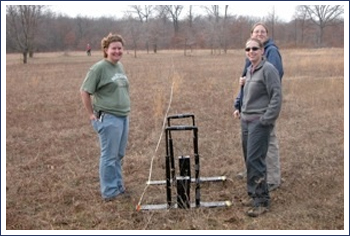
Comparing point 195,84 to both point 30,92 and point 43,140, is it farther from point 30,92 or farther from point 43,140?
point 43,140

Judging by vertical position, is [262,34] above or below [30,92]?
above

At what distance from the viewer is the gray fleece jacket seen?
3189mm

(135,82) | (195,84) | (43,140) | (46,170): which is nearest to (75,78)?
(135,82)

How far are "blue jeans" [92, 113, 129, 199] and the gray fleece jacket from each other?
1.20 m

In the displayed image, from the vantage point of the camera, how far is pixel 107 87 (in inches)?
145

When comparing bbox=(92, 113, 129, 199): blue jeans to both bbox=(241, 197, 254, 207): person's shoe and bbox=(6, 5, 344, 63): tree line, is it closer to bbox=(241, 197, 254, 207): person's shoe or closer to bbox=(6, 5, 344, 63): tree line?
bbox=(241, 197, 254, 207): person's shoe

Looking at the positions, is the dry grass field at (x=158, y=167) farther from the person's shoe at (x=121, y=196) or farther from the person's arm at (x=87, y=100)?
the person's arm at (x=87, y=100)

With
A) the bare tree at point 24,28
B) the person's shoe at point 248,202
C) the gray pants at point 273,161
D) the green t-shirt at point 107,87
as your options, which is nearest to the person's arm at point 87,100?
the green t-shirt at point 107,87

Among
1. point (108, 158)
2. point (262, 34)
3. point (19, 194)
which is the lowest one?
point (19, 194)

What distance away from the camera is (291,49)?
3503 cm

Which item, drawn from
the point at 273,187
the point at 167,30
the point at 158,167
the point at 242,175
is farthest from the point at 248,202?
the point at 167,30

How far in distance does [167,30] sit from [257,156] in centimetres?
2560

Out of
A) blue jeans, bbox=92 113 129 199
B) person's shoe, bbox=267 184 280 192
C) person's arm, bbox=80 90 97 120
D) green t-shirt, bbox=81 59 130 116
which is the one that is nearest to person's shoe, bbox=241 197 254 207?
person's shoe, bbox=267 184 280 192

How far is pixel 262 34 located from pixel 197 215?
5.83 feet
